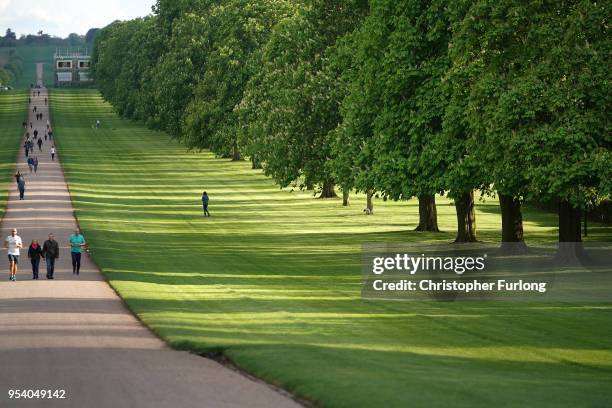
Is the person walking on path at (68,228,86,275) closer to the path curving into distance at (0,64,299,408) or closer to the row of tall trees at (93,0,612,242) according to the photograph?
the path curving into distance at (0,64,299,408)

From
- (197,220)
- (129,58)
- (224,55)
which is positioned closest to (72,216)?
(197,220)

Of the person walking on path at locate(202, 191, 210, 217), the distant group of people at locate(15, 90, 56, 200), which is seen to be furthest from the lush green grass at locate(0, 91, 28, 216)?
the person walking on path at locate(202, 191, 210, 217)

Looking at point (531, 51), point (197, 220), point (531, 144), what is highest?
point (531, 51)

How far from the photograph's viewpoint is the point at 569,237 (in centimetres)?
4494

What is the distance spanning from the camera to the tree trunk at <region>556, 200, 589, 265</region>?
145 feet

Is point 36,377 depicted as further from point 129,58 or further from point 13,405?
point 129,58

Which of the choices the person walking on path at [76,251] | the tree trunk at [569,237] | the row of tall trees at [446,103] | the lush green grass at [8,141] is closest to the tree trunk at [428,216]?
the row of tall trees at [446,103]

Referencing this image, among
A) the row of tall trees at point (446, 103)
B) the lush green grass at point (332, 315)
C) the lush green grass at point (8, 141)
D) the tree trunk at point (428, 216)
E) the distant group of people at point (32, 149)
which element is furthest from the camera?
the lush green grass at point (8, 141)

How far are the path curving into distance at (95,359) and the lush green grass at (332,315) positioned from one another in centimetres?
76

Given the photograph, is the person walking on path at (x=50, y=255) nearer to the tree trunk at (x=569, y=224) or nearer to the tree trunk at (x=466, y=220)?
the tree trunk at (x=569, y=224)

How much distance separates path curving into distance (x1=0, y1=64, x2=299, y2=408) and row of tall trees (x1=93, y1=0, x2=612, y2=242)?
13153mm

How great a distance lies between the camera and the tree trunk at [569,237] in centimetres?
4431

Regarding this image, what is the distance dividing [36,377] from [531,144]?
71.1 ft

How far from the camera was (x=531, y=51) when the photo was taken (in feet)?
135
